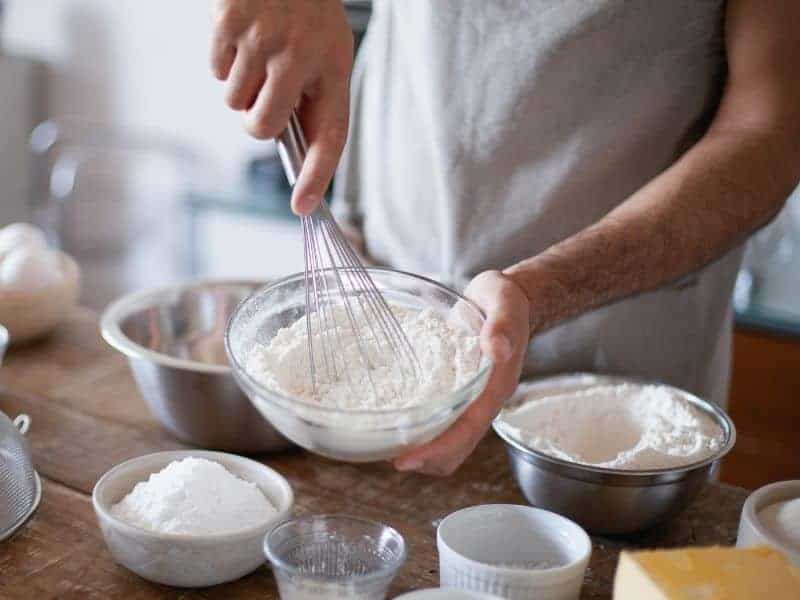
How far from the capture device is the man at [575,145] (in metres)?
0.93

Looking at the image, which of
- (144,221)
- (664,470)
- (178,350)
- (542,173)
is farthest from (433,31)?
(144,221)

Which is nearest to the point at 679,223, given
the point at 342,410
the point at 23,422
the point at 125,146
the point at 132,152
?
the point at 342,410

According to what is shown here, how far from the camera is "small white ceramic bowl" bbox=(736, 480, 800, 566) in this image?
0.74m

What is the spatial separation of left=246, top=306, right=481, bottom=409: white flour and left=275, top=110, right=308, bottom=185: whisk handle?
13cm

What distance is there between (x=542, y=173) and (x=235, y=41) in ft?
1.47

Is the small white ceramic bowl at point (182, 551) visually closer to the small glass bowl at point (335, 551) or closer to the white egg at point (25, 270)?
the small glass bowl at point (335, 551)

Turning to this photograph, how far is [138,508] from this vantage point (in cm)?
82

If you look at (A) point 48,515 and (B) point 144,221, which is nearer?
(A) point 48,515

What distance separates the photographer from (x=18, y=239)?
1297 mm

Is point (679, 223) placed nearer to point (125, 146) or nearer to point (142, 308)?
point (142, 308)

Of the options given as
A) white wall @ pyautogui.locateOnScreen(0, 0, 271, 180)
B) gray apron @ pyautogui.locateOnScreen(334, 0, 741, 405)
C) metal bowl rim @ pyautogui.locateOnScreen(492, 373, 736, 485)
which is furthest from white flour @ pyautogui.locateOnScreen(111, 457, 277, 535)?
white wall @ pyautogui.locateOnScreen(0, 0, 271, 180)

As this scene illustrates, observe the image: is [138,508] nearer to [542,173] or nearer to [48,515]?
[48,515]

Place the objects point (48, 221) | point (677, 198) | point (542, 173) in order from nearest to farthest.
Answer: point (677, 198) → point (542, 173) → point (48, 221)

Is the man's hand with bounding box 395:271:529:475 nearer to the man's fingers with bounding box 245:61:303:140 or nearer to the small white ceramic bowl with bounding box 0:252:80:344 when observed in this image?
the man's fingers with bounding box 245:61:303:140
